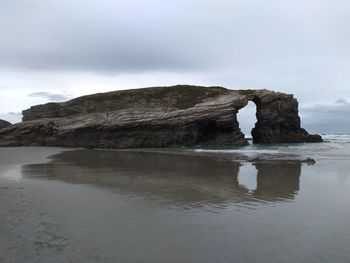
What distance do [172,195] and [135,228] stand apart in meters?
3.47

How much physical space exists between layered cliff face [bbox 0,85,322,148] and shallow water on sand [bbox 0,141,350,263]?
29.9 meters

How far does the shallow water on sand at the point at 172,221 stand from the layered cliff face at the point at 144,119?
29.9 metres

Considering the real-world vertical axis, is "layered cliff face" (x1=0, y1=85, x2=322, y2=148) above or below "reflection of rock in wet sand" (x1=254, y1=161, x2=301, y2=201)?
above

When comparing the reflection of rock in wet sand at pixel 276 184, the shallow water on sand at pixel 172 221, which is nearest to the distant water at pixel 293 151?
the reflection of rock in wet sand at pixel 276 184

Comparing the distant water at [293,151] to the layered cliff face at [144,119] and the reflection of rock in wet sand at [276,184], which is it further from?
the reflection of rock in wet sand at [276,184]

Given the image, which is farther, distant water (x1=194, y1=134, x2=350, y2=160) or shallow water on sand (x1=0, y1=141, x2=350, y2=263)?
distant water (x1=194, y1=134, x2=350, y2=160)

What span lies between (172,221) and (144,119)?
119 feet

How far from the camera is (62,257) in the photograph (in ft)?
17.8

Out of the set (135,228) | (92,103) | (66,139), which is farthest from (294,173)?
(92,103)

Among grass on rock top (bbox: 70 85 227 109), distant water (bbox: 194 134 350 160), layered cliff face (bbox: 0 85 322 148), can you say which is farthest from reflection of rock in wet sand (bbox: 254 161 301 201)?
grass on rock top (bbox: 70 85 227 109)

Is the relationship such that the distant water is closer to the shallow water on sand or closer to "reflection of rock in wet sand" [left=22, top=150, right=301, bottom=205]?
"reflection of rock in wet sand" [left=22, top=150, right=301, bottom=205]

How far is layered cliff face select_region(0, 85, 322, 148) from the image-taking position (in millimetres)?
42844

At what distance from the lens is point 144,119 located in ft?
142

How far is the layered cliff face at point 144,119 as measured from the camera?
42.8 m
